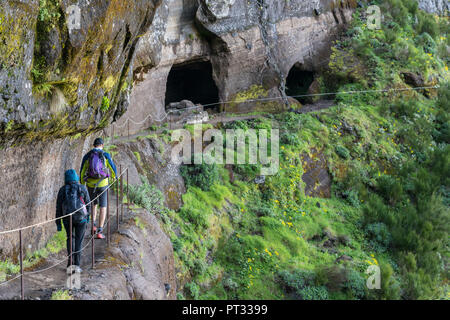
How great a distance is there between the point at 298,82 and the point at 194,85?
238 inches

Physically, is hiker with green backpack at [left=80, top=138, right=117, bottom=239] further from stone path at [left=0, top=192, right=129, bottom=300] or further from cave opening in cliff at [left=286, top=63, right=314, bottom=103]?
cave opening in cliff at [left=286, top=63, right=314, bottom=103]

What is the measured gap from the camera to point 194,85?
21.0 m

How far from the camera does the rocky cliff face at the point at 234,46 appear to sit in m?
15.6

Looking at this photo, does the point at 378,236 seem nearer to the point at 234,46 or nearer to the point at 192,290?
the point at 192,290

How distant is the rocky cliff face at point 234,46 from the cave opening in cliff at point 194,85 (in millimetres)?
231

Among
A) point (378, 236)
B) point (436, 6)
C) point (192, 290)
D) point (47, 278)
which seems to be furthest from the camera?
point (436, 6)

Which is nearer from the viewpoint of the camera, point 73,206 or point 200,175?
point 73,206

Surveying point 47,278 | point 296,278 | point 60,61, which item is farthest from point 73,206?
point 296,278

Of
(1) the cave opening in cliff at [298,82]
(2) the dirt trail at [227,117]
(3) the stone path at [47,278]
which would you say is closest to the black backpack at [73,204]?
(3) the stone path at [47,278]

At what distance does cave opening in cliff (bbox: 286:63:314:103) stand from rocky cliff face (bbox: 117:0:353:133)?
98 cm

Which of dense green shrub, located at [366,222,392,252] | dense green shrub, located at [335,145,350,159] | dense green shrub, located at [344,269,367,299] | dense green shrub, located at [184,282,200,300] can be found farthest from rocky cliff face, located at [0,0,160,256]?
dense green shrub, located at [335,145,350,159]

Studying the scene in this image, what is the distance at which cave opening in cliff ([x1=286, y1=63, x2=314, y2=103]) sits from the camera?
80.4ft

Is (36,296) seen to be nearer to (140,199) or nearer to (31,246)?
(31,246)

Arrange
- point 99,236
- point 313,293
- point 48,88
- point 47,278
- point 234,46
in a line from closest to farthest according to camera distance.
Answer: point 47,278 → point 48,88 → point 99,236 → point 313,293 → point 234,46
